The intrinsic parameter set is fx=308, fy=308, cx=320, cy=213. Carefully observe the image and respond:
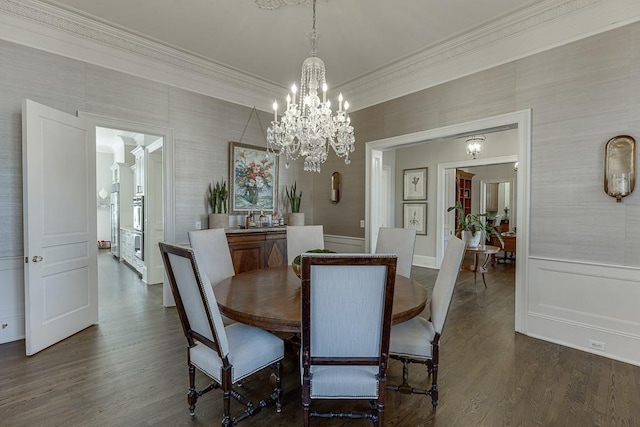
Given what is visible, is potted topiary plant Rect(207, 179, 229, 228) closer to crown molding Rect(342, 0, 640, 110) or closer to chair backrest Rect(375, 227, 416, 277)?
chair backrest Rect(375, 227, 416, 277)

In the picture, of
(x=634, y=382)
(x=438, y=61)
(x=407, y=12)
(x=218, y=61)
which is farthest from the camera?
(x=218, y=61)

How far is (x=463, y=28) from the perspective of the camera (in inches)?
128

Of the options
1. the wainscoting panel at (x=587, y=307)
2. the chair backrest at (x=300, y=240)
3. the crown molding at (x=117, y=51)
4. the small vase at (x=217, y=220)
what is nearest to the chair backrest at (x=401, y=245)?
A: the chair backrest at (x=300, y=240)

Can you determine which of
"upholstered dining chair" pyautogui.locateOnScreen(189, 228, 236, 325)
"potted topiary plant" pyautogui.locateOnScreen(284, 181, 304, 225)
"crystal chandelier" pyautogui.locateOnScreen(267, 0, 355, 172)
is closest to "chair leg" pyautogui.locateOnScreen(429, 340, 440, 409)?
"crystal chandelier" pyautogui.locateOnScreen(267, 0, 355, 172)

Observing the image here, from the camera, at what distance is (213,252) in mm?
2730

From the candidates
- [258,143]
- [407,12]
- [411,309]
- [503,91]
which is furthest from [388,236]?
[258,143]

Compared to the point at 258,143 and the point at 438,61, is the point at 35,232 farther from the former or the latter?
the point at 438,61

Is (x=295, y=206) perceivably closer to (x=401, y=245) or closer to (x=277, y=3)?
(x=401, y=245)

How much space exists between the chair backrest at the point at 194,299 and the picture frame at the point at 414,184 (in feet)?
19.1

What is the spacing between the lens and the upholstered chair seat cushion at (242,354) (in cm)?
171

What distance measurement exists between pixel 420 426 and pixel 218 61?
4388mm

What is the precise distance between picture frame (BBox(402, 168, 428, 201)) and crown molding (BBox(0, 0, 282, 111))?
12.3ft

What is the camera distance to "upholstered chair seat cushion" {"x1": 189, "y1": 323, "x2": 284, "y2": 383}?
1.71 meters

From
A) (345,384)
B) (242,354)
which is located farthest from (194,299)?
A: (345,384)
